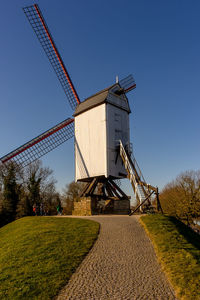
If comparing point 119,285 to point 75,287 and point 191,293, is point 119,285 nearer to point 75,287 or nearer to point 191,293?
point 75,287

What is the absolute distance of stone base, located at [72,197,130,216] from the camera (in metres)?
20.6

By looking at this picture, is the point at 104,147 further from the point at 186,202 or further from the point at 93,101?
the point at 186,202

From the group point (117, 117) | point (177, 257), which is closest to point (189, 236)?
point (177, 257)

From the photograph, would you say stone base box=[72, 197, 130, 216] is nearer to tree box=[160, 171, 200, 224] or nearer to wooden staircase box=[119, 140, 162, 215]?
wooden staircase box=[119, 140, 162, 215]

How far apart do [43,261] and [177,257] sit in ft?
15.3

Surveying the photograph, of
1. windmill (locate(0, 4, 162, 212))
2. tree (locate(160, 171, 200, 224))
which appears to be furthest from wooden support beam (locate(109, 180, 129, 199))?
tree (locate(160, 171, 200, 224))

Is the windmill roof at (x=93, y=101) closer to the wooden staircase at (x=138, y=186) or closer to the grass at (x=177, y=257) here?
the wooden staircase at (x=138, y=186)

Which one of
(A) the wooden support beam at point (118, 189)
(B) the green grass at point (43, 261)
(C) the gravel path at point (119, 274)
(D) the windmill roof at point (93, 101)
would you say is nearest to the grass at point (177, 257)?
(C) the gravel path at point (119, 274)

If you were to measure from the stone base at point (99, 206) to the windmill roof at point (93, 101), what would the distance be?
7977 millimetres

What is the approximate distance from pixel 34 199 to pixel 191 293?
32.1 m

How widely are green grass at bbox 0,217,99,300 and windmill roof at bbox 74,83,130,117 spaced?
38.6ft

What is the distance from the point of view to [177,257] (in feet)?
29.2

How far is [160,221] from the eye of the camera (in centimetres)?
1404

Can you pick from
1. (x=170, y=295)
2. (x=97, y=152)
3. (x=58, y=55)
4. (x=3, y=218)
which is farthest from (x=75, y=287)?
(x=3, y=218)
